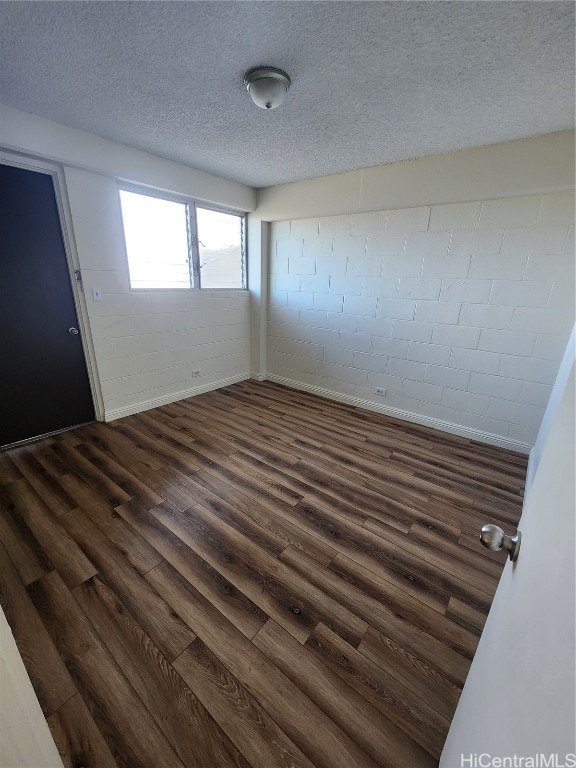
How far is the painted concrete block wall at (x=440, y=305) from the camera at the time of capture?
2512 mm

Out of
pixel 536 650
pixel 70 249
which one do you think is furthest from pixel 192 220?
pixel 536 650

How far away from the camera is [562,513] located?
51 centimetres

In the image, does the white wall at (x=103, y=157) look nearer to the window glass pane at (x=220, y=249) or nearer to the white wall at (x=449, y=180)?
the window glass pane at (x=220, y=249)

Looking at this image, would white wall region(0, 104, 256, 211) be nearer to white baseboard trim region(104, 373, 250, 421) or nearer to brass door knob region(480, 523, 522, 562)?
white baseboard trim region(104, 373, 250, 421)

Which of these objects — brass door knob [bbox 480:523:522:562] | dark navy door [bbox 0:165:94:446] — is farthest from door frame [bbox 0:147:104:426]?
brass door knob [bbox 480:523:522:562]

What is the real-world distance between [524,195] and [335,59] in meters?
1.91

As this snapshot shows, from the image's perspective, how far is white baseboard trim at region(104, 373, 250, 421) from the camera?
3156mm

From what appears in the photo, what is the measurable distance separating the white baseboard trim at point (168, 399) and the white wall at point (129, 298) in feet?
0.04

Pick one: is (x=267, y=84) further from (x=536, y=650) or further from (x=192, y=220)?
(x=536, y=650)

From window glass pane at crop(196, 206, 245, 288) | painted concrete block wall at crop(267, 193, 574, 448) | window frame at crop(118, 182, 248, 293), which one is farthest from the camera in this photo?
window glass pane at crop(196, 206, 245, 288)

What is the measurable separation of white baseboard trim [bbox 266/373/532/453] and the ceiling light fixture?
2928 millimetres

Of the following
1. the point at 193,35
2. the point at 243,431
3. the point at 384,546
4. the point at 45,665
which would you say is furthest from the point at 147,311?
the point at 384,546

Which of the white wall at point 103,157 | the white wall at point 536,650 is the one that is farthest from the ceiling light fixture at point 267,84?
the white wall at point 536,650

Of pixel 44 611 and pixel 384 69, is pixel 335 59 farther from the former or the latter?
pixel 44 611
